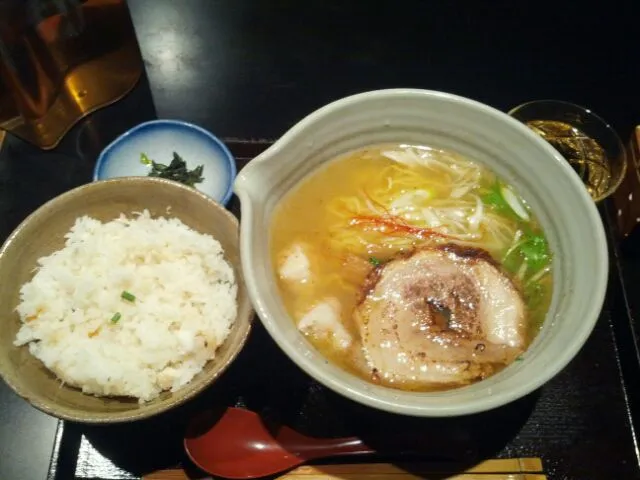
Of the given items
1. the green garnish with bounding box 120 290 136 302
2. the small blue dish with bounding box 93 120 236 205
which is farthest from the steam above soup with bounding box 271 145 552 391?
the small blue dish with bounding box 93 120 236 205

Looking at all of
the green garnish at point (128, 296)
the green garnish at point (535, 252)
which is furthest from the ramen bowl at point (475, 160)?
the green garnish at point (128, 296)

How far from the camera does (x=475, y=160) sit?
2.09m

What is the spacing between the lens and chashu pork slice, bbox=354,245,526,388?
173 centimetres

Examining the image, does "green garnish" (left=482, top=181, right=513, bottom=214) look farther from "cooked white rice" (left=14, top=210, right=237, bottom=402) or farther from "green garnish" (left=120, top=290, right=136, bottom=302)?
"green garnish" (left=120, top=290, right=136, bottom=302)

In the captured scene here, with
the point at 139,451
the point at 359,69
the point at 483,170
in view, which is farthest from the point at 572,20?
the point at 139,451

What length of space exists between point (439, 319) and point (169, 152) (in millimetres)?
1582

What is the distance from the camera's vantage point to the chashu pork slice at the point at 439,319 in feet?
5.67

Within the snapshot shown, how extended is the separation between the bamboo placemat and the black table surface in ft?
0.18

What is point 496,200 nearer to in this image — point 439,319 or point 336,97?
point 439,319

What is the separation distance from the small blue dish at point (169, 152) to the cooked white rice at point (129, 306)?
1.64 ft

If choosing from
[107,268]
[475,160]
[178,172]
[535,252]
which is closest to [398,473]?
[535,252]

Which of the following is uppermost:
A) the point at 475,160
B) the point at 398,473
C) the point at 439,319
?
the point at 475,160

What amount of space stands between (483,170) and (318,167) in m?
0.59

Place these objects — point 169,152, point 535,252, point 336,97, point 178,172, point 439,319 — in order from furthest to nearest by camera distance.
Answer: point 336,97
point 169,152
point 178,172
point 535,252
point 439,319
